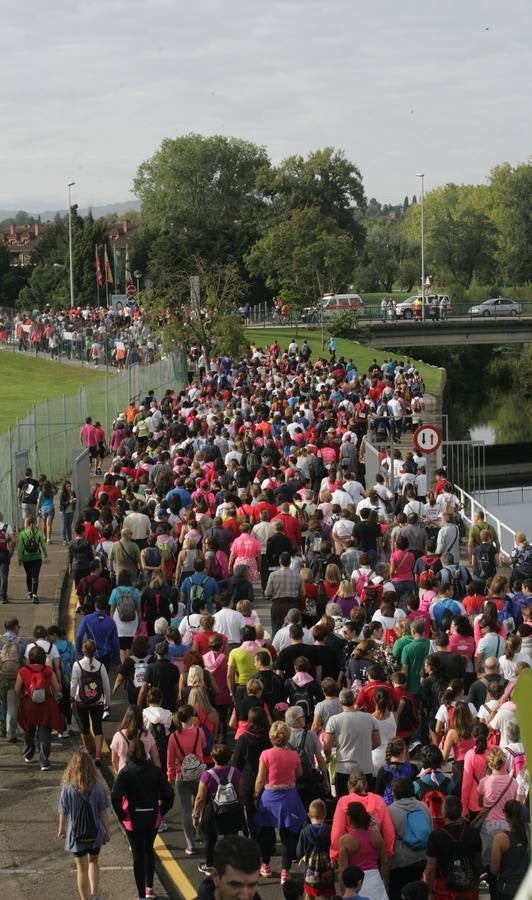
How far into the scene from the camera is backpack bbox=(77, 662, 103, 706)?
12109 millimetres

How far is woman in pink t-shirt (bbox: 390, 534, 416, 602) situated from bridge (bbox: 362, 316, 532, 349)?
63294mm

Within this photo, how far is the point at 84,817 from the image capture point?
928 cm

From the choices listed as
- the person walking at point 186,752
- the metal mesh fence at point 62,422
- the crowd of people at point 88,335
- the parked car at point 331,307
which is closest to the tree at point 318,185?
the parked car at point 331,307

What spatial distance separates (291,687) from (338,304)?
72403 millimetres

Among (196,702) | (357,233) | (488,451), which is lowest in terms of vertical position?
(488,451)

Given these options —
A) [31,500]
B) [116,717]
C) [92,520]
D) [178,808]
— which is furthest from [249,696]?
[31,500]

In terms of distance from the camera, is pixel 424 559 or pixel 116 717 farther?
pixel 424 559

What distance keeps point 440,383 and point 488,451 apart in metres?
4.77

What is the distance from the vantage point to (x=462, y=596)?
15.1m

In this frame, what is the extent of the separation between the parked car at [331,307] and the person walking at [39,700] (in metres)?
65.4

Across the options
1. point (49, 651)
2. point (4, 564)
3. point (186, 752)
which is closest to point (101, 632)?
point (49, 651)

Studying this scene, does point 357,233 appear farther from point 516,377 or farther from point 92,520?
point 92,520

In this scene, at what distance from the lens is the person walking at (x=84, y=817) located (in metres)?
9.13

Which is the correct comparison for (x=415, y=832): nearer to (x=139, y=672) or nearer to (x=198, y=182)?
(x=139, y=672)
